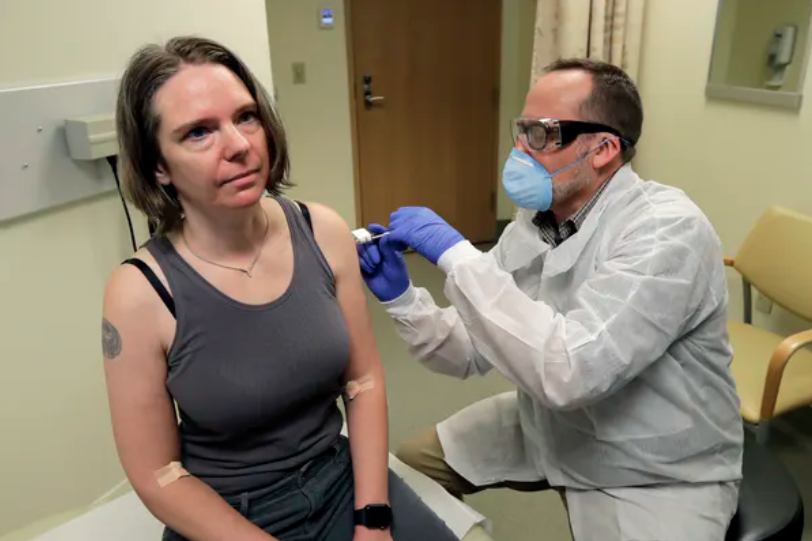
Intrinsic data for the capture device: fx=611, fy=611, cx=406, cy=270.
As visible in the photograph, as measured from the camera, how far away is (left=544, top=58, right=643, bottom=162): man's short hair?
1270 mm

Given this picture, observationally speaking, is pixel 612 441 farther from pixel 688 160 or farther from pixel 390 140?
pixel 390 140

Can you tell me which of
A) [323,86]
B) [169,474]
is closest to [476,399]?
[169,474]

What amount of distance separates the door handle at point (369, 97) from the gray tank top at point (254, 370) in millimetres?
2878

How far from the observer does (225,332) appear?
91 centimetres

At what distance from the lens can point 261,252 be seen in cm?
101

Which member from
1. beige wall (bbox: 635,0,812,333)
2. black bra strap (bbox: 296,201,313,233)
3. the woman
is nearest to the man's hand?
the woman

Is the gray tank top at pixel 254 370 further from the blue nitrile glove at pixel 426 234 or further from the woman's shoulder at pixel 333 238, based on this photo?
the blue nitrile glove at pixel 426 234

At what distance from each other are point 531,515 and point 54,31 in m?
1.81

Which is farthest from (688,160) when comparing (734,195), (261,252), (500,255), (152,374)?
(152,374)

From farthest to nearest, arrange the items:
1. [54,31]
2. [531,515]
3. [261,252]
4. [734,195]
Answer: [734,195]
[531,515]
[54,31]
[261,252]

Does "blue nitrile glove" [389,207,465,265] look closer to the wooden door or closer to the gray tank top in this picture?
the gray tank top

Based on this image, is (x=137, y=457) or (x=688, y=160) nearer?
(x=137, y=457)

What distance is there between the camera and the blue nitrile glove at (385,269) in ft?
4.28

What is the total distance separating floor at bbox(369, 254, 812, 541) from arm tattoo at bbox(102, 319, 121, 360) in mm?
1330
